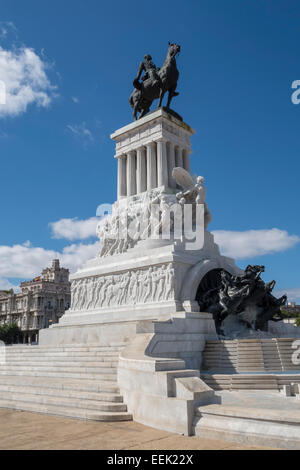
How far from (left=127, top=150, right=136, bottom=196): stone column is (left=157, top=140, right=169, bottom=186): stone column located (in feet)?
7.73

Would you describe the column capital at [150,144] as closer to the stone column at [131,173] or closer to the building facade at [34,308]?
the stone column at [131,173]

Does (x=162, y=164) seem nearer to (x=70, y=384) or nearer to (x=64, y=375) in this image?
(x=64, y=375)

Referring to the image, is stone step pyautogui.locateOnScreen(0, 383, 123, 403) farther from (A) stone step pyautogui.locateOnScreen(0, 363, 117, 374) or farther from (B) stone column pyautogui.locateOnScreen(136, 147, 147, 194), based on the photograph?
(B) stone column pyautogui.locateOnScreen(136, 147, 147, 194)

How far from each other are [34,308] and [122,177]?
203 feet

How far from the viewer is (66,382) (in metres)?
12.4

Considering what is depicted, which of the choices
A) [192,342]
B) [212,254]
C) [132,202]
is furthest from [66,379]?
[132,202]

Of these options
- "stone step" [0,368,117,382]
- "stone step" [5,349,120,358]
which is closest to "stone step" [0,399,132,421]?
"stone step" [0,368,117,382]

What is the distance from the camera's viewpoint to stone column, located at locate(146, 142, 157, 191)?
2539 centimetres

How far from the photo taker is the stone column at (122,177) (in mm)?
27297

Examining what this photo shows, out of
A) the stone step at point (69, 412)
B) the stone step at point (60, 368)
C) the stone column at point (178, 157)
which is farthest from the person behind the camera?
the stone column at point (178, 157)

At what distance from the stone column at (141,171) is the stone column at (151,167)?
64cm

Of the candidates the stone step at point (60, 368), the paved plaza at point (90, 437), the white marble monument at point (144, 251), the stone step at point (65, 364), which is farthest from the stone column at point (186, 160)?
the paved plaza at point (90, 437)
